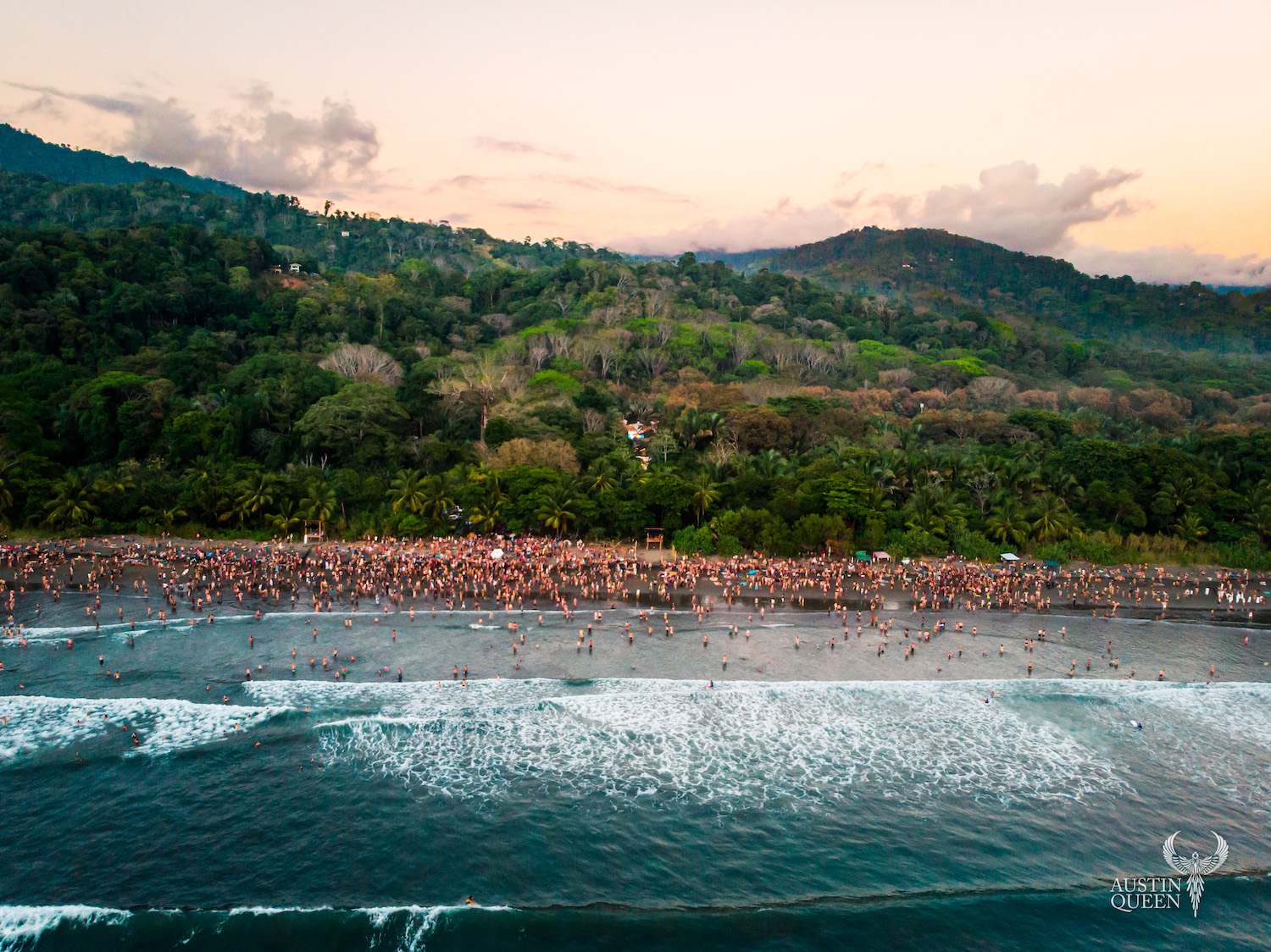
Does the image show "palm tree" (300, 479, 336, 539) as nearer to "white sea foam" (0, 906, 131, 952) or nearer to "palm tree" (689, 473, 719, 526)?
"palm tree" (689, 473, 719, 526)

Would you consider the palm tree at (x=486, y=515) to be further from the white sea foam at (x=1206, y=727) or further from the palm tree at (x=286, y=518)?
the white sea foam at (x=1206, y=727)

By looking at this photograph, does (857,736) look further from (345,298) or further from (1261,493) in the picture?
(345,298)

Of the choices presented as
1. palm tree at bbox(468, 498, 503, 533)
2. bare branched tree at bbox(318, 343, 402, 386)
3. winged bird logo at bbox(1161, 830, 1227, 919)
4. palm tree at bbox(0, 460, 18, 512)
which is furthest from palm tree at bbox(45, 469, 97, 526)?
winged bird logo at bbox(1161, 830, 1227, 919)

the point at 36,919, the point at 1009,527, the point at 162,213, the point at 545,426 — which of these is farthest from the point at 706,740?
the point at 162,213

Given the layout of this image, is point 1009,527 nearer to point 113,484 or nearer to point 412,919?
point 412,919

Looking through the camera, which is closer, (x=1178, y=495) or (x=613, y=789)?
(x=613, y=789)

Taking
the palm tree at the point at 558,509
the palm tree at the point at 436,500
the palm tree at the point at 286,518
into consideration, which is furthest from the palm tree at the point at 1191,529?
the palm tree at the point at 286,518

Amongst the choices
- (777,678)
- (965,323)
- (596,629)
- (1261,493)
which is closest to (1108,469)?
(1261,493)
